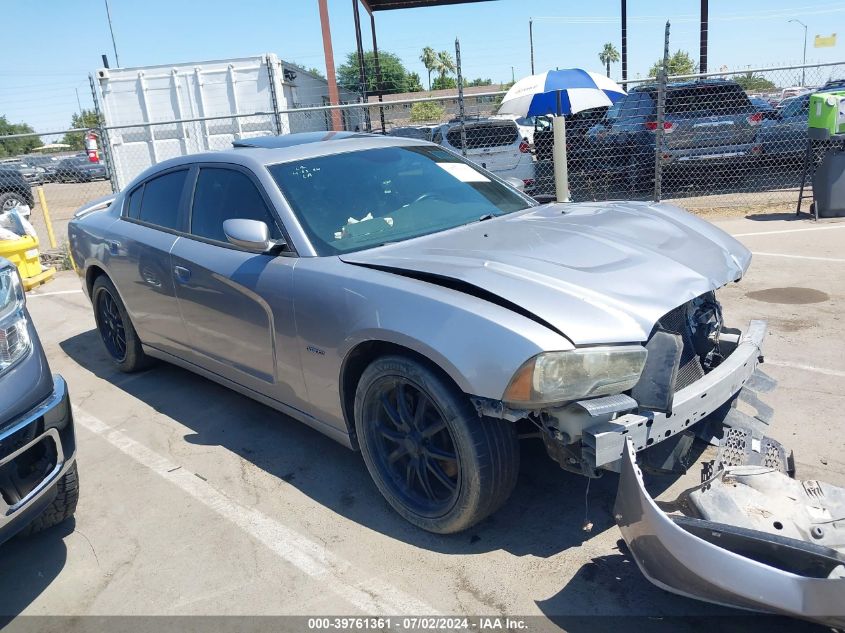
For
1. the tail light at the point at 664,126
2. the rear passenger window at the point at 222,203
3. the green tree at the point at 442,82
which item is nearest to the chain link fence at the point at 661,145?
the tail light at the point at 664,126

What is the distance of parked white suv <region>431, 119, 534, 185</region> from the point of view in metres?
11.3

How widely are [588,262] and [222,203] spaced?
218 centimetres

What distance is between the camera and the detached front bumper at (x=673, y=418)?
7.89ft

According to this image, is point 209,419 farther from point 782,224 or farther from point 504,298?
point 782,224

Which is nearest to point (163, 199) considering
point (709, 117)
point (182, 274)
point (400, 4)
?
point (182, 274)

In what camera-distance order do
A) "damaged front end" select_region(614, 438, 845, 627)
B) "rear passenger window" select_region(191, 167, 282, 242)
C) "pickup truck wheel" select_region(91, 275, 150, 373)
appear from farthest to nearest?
"pickup truck wheel" select_region(91, 275, 150, 373)
"rear passenger window" select_region(191, 167, 282, 242)
"damaged front end" select_region(614, 438, 845, 627)

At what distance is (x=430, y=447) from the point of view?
2.89m

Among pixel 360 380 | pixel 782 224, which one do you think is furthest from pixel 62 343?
pixel 782 224

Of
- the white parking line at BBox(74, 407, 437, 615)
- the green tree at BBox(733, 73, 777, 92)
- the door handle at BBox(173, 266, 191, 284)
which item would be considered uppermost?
the green tree at BBox(733, 73, 777, 92)

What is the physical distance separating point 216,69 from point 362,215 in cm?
1212

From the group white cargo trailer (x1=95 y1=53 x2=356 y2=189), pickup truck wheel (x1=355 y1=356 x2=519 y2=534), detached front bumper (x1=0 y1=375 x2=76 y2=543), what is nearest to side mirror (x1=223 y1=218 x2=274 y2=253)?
pickup truck wheel (x1=355 y1=356 x2=519 y2=534)

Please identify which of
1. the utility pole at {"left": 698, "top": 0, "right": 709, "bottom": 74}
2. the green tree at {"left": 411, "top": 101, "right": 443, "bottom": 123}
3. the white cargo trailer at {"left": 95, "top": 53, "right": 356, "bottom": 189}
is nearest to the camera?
the white cargo trailer at {"left": 95, "top": 53, "right": 356, "bottom": 189}

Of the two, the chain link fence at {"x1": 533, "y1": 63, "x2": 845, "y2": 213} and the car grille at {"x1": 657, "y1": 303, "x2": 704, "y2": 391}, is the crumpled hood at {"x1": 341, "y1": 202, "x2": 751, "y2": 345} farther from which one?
the chain link fence at {"x1": 533, "y1": 63, "x2": 845, "y2": 213}

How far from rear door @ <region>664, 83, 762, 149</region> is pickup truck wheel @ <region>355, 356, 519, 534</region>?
31.1 ft
